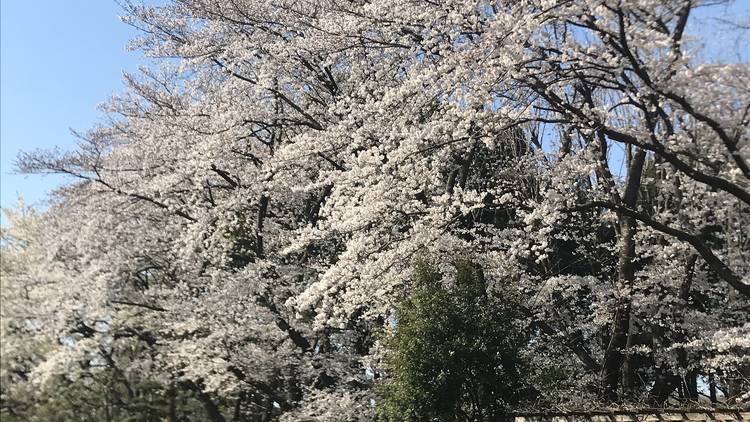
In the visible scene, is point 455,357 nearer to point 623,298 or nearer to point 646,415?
point 646,415

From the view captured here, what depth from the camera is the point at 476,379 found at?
6.35 meters

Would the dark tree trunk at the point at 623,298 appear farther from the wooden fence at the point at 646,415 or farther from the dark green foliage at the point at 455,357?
the wooden fence at the point at 646,415

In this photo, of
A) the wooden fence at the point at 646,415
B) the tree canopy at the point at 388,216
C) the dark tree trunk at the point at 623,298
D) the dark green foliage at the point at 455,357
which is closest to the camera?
the wooden fence at the point at 646,415

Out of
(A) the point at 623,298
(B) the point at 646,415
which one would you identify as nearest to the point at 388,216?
(A) the point at 623,298

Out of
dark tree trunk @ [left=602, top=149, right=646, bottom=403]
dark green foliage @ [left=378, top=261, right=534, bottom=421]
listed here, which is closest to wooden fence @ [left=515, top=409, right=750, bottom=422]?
dark green foliage @ [left=378, top=261, right=534, bottom=421]

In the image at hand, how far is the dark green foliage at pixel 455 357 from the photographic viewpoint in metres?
6.28

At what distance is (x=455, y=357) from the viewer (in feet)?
20.7

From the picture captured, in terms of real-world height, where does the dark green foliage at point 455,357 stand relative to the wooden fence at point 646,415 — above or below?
above

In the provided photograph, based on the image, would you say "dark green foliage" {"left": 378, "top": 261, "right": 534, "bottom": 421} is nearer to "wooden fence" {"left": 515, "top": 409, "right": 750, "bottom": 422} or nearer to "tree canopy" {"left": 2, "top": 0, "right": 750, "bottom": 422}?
"tree canopy" {"left": 2, "top": 0, "right": 750, "bottom": 422}

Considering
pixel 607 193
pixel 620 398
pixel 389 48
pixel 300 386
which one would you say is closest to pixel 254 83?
pixel 389 48

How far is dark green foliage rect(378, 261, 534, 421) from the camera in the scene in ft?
20.6

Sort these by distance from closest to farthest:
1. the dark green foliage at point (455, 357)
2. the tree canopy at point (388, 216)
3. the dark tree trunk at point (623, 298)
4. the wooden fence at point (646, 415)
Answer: the wooden fence at point (646, 415) → the tree canopy at point (388, 216) → the dark green foliage at point (455, 357) → the dark tree trunk at point (623, 298)

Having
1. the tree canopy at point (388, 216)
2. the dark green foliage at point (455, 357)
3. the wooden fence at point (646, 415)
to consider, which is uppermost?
the tree canopy at point (388, 216)

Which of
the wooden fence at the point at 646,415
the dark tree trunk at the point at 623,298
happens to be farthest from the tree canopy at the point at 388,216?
the wooden fence at the point at 646,415
